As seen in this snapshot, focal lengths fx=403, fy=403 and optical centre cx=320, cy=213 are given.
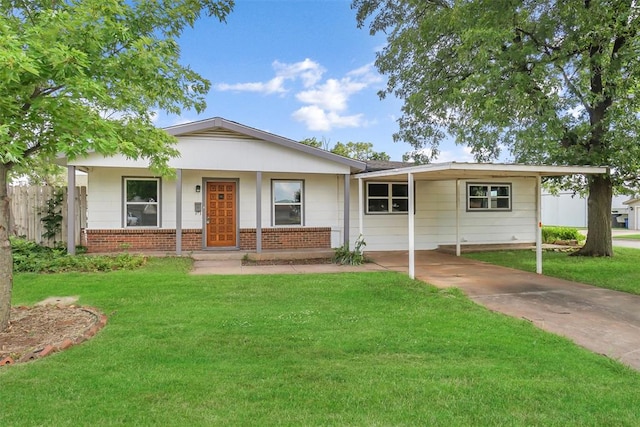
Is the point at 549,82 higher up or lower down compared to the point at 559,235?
higher up

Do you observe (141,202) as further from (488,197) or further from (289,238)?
(488,197)

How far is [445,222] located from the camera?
14.3m

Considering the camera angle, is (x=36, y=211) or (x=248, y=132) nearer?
(x=248, y=132)

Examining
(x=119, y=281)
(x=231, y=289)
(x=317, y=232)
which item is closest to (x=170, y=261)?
(x=119, y=281)

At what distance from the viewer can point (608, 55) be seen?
32.2ft

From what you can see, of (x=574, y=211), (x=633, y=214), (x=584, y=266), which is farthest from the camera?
(x=574, y=211)

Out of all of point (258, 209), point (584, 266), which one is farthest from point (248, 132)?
point (584, 266)

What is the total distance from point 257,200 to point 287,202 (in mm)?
1753

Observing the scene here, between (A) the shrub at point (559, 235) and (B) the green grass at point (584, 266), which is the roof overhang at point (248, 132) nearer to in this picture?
(B) the green grass at point (584, 266)

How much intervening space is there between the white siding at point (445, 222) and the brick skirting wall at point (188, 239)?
4.88 feet

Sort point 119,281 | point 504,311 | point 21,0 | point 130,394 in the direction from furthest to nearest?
1. point 119,281
2. point 504,311
3. point 21,0
4. point 130,394

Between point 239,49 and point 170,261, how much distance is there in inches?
339

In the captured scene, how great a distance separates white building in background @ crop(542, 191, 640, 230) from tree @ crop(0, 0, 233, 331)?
3621 cm

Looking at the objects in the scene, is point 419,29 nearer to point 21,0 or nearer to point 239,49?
point 239,49
